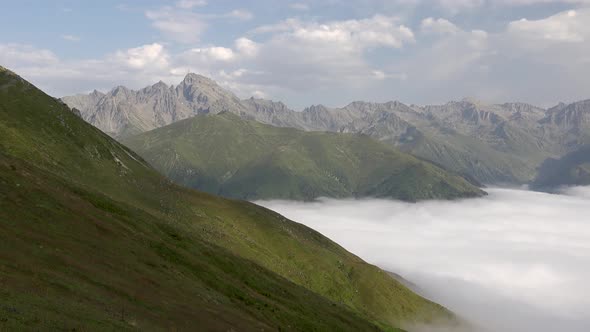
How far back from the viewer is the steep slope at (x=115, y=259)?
42.1 metres

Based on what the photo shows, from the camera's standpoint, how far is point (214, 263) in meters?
94.7

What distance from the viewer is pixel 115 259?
203 feet

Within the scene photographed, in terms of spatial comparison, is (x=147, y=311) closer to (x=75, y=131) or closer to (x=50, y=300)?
(x=50, y=300)

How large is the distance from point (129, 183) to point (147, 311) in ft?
A: 430

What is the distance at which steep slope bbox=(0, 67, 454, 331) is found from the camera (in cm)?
4209

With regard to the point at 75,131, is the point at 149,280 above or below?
below

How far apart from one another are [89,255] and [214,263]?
38.6 m

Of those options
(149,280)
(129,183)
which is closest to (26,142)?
(129,183)

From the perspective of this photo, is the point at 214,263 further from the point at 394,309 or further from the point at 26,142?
the point at 394,309

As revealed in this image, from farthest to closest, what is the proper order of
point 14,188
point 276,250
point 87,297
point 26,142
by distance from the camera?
point 276,250, point 26,142, point 14,188, point 87,297

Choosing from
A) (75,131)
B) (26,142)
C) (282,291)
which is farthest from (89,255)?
(75,131)

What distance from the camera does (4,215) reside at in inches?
2251

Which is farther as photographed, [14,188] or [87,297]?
[14,188]

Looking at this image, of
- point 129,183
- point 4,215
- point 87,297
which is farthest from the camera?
point 129,183
